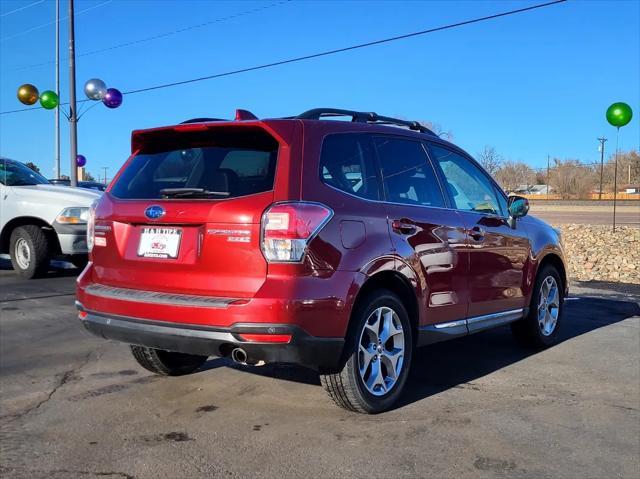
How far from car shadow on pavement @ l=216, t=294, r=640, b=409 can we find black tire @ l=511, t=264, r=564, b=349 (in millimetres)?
104

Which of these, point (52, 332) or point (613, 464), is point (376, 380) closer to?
point (613, 464)

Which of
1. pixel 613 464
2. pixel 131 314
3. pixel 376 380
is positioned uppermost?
pixel 131 314

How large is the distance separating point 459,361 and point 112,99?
16.3 m

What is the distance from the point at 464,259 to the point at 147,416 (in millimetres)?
2536

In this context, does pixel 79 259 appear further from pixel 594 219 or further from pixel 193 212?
pixel 594 219

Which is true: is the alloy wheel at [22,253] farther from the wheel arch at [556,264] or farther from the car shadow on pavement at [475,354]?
the wheel arch at [556,264]

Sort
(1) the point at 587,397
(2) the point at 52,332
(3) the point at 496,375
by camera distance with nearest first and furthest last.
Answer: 1. (1) the point at 587,397
2. (3) the point at 496,375
3. (2) the point at 52,332

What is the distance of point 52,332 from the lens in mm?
6359

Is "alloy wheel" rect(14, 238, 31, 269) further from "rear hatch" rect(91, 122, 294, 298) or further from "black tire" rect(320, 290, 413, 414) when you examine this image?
"black tire" rect(320, 290, 413, 414)

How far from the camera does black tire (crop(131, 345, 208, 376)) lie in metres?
4.76

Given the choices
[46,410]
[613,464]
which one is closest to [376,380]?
[613,464]

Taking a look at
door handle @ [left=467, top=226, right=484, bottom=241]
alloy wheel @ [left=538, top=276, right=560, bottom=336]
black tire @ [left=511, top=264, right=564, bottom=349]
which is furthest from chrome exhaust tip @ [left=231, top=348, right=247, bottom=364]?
alloy wheel @ [left=538, top=276, right=560, bottom=336]

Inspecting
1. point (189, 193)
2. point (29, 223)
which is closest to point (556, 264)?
point (189, 193)

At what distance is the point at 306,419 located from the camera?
159 inches
